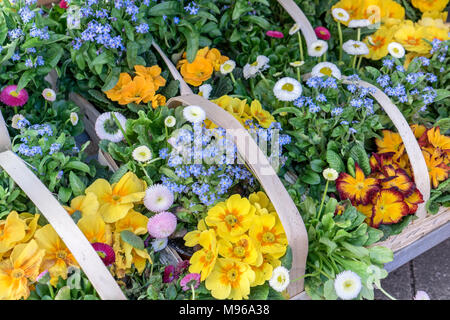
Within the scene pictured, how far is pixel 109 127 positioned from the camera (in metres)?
1.54

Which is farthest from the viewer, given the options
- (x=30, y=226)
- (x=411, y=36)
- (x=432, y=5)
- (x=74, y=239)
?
(x=432, y=5)

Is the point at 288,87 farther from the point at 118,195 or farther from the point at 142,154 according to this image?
the point at 118,195

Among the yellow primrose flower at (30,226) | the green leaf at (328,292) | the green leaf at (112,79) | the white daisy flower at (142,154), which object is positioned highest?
the green leaf at (112,79)

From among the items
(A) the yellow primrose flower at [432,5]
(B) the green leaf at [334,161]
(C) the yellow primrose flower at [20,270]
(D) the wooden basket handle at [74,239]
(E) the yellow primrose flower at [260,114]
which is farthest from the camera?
(A) the yellow primrose flower at [432,5]

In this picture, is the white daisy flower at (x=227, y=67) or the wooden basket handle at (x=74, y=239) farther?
the white daisy flower at (x=227, y=67)

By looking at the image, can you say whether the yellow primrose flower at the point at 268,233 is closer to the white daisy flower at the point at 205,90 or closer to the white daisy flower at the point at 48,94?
the white daisy flower at the point at 205,90

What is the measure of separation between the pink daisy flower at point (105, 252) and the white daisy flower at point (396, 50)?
3.98 ft

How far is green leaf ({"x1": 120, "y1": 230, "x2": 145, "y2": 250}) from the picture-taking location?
4.07ft

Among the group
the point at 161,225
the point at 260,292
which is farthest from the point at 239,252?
the point at 161,225

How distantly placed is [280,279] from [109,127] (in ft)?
2.42

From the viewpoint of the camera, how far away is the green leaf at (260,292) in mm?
1242

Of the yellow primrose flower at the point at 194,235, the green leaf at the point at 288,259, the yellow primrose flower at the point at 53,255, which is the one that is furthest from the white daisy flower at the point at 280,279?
the yellow primrose flower at the point at 53,255
